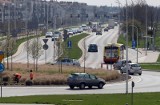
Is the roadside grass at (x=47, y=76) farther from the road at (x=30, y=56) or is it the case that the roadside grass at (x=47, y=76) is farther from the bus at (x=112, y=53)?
the road at (x=30, y=56)

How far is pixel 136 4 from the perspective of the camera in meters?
170

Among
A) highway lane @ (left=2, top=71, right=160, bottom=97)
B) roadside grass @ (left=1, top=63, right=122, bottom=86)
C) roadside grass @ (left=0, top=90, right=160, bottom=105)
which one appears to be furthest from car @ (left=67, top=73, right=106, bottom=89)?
roadside grass @ (left=0, top=90, right=160, bottom=105)

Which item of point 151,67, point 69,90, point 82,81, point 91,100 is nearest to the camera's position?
point 91,100

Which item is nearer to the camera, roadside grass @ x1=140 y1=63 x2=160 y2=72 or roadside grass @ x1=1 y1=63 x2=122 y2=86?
roadside grass @ x1=1 y1=63 x2=122 y2=86

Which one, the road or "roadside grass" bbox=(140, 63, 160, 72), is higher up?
the road

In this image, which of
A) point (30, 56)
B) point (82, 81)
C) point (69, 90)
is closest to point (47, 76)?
point (82, 81)

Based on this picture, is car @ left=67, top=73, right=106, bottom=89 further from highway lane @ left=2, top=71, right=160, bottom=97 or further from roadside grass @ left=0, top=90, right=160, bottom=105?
roadside grass @ left=0, top=90, right=160, bottom=105

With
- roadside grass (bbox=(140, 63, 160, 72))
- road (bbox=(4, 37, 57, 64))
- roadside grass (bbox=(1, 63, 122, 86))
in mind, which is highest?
roadside grass (bbox=(1, 63, 122, 86))

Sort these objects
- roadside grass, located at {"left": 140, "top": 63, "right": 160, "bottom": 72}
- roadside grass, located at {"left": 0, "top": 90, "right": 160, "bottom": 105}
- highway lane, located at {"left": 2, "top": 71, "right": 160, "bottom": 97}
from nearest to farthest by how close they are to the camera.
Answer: roadside grass, located at {"left": 0, "top": 90, "right": 160, "bottom": 105} < highway lane, located at {"left": 2, "top": 71, "right": 160, "bottom": 97} < roadside grass, located at {"left": 140, "top": 63, "right": 160, "bottom": 72}

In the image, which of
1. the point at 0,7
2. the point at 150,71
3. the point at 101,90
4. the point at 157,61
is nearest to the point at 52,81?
the point at 101,90

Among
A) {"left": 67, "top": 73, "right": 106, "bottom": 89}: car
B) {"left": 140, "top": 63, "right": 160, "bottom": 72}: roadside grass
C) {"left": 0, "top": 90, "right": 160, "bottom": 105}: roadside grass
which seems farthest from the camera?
{"left": 140, "top": 63, "right": 160, "bottom": 72}: roadside grass

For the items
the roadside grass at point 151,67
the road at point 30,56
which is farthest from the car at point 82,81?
the road at point 30,56

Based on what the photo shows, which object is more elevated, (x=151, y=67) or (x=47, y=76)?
(x=47, y=76)

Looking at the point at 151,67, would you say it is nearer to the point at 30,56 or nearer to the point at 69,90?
the point at 30,56
